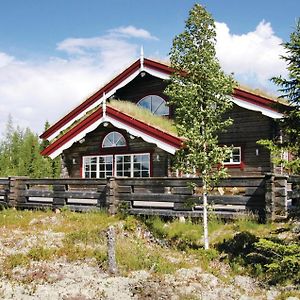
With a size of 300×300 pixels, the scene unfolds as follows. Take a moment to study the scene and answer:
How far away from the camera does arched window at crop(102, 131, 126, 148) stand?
67.4ft

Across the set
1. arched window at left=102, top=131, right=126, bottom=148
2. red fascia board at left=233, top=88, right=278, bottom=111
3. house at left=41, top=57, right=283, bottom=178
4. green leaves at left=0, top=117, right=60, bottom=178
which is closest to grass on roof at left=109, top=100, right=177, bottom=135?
house at left=41, top=57, right=283, bottom=178

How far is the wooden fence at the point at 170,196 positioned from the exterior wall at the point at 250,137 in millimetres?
2892

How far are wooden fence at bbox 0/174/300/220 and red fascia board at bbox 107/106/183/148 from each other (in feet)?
9.14

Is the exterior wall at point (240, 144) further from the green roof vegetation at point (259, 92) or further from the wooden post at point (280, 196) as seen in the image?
the wooden post at point (280, 196)

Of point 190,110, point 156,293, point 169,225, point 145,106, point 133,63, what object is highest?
point 133,63

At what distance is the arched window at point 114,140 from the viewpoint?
20547mm

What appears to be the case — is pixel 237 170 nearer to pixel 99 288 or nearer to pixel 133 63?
pixel 133 63

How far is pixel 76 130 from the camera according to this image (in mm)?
20375

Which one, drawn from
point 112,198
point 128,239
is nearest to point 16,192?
point 112,198

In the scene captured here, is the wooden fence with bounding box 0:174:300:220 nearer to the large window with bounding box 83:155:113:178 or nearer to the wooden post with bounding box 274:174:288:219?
the wooden post with bounding box 274:174:288:219

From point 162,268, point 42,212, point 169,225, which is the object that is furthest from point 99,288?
point 42,212

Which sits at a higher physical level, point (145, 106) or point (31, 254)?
point (145, 106)

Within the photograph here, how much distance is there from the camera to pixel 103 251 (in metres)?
10.5

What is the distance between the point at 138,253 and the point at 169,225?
2471 mm
